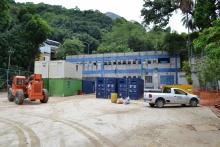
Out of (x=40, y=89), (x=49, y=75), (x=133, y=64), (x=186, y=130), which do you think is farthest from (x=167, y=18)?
(x=186, y=130)

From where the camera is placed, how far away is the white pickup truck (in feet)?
58.8

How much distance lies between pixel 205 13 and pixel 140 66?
20.2 metres

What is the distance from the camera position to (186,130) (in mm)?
9523

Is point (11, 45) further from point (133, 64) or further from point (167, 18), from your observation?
point (167, 18)

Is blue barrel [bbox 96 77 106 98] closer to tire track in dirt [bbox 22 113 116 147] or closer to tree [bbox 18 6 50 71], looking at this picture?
tire track in dirt [bbox 22 113 116 147]

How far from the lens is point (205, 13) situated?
92.4ft

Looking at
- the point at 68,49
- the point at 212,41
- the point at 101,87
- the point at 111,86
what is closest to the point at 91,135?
the point at 212,41

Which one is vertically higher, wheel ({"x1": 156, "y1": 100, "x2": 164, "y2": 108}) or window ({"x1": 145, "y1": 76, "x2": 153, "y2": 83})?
window ({"x1": 145, "y1": 76, "x2": 153, "y2": 83})

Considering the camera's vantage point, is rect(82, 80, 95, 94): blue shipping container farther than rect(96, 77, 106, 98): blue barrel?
Yes

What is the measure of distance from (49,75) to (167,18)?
21.0 metres

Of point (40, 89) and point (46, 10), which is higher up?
point (46, 10)

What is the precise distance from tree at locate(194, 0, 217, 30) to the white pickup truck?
1374cm

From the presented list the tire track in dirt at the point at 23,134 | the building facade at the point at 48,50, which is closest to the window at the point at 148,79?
the building facade at the point at 48,50

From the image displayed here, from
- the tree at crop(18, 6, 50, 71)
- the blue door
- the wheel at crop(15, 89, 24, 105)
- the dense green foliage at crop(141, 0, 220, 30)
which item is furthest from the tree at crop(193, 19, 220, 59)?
the tree at crop(18, 6, 50, 71)
